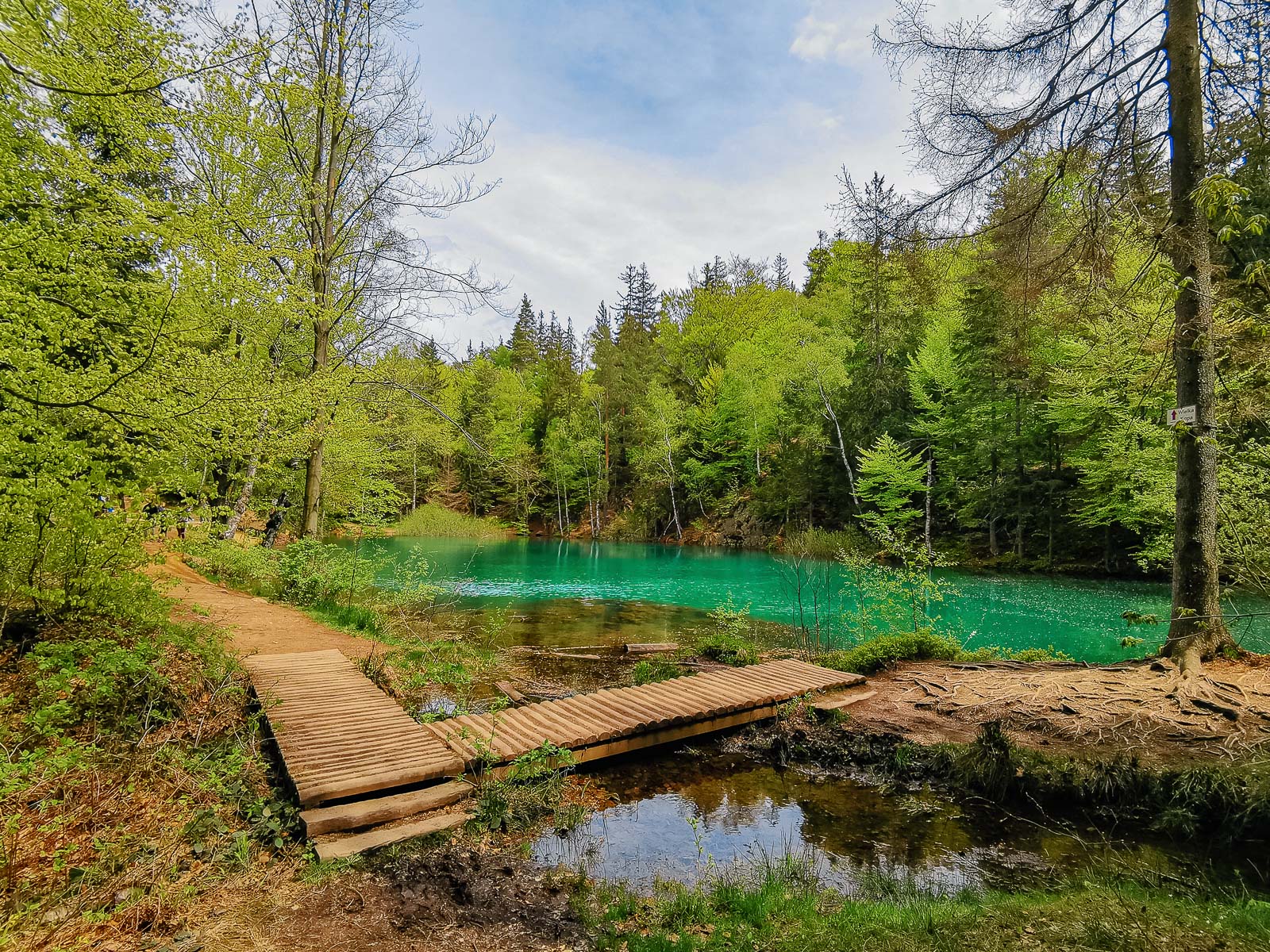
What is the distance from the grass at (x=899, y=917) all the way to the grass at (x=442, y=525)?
42.2m

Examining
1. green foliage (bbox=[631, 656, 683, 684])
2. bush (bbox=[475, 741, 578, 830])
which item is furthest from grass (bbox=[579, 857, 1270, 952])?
green foliage (bbox=[631, 656, 683, 684])

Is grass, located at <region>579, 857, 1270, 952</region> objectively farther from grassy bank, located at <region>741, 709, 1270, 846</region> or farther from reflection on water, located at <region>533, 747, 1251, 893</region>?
grassy bank, located at <region>741, 709, 1270, 846</region>

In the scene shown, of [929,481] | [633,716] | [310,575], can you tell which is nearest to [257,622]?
[310,575]

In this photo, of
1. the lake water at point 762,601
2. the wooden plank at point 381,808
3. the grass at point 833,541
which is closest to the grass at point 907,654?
the lake water at point 762,601

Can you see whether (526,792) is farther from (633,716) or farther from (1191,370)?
(1191,370)

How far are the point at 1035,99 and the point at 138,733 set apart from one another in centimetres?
1051

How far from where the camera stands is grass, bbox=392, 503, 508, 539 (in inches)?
1697

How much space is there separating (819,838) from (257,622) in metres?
9.45

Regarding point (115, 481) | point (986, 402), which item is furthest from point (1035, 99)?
point (986, 402)

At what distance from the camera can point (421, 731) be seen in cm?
534

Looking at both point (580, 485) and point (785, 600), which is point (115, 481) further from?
point (580, 485)

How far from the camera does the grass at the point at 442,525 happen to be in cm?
4309

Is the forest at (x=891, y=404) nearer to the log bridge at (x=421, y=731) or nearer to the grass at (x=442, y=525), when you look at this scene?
the grass at (x=442, y=525)

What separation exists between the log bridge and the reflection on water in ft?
2.18
